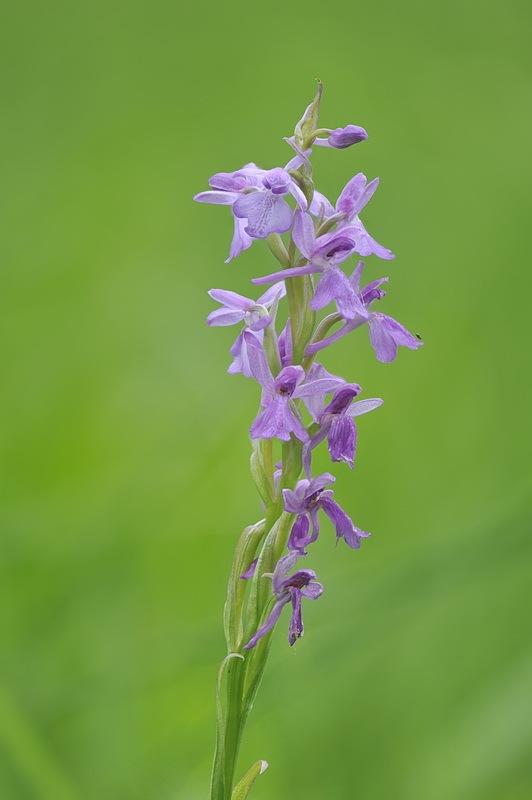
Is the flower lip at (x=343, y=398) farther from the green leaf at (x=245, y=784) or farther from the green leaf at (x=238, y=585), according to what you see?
the green leaf at (x=245, y=784)

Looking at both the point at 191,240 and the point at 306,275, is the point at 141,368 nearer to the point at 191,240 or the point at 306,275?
the point at 191,240

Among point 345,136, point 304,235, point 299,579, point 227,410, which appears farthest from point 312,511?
point 227,410

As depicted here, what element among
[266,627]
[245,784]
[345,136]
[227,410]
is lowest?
[245,784]

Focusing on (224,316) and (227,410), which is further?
(227,410)

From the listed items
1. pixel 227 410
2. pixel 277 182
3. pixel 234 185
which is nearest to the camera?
pixel 277 182

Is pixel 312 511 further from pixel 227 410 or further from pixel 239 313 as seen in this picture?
pixel 227 410

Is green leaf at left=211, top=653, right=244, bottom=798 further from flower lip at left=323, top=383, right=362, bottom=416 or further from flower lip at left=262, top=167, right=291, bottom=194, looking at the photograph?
flower lip at left=262, top=167, right=291, bottom=194

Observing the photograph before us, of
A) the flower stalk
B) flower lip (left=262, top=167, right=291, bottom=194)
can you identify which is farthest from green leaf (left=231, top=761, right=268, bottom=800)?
flower lip (left=262, top=167, right=291, bottom=194)

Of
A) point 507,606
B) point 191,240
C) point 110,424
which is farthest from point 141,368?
point 507,606

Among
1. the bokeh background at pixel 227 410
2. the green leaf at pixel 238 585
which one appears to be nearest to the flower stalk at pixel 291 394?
the green leaf at pixel 238 585
